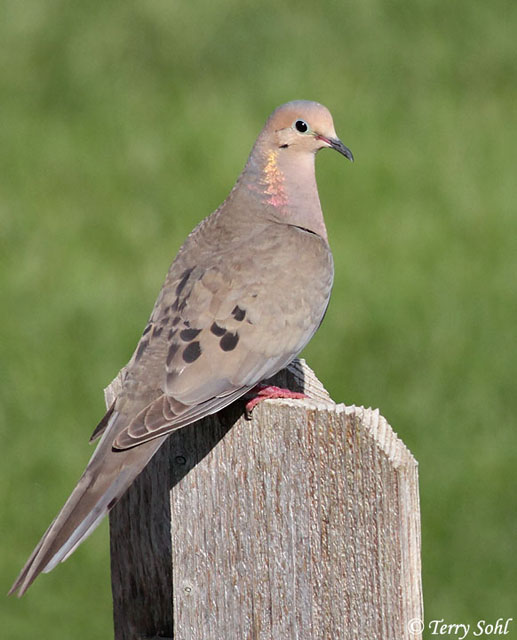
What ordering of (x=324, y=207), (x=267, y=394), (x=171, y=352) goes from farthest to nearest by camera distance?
(x=324, y=207) < (x=171, y=352) < (x=267, y=394)

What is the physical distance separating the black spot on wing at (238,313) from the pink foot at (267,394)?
0.21 meters

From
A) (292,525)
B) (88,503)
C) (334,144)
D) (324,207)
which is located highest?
(324,207)

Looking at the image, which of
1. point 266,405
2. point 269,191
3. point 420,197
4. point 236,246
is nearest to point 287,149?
point 269,191

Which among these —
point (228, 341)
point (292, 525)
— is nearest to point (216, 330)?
point (228, 341)

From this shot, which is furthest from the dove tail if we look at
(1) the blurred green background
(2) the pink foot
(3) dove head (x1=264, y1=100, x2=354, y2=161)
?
(1) the blurred green background

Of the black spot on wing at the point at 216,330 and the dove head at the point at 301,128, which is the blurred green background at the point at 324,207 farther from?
the black spot on wing at the point at 216,330

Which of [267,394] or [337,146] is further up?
[337,146]

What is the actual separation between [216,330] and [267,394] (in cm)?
34

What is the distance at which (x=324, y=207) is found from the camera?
8.05 metres

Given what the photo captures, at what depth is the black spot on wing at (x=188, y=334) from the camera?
12.8 ft

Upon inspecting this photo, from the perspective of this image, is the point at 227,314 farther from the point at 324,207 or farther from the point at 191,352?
the point at 324,207

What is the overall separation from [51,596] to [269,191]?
8.00 feet

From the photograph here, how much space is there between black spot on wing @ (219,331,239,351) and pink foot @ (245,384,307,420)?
14 centimetres

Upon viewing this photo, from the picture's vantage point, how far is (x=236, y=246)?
13.8ft
